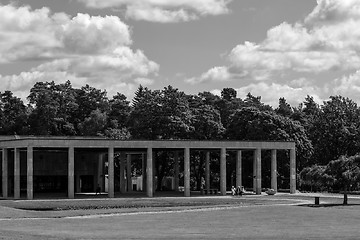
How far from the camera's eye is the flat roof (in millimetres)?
78812

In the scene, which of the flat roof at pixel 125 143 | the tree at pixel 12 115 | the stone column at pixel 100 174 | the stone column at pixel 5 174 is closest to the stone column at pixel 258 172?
the flat roof at pixel 125 143

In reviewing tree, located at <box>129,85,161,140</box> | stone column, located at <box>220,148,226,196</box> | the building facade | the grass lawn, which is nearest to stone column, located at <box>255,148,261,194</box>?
the building facade

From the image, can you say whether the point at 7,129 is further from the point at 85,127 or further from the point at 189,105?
the point at 189,105

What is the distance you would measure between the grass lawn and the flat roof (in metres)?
15.7

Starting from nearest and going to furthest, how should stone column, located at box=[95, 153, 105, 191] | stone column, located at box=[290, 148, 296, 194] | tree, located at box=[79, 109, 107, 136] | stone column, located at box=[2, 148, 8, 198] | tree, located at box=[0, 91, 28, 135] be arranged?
1. stone column, located at box=[2, 148, 8, 198]
2. stone column, located at box=[290, 148, 296, 194]
3. stone column, located at box=[95, 153, 105, 191]
4. tree, located at box=[79, 109, 107, 136]
5. tree, located at box=[0, 91, 28, 135]

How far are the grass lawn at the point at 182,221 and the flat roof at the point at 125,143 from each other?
15691mm

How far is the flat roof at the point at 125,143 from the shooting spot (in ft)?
259

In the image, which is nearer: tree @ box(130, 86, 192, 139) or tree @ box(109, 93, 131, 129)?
tree @ box(130, 86, 192, 139)

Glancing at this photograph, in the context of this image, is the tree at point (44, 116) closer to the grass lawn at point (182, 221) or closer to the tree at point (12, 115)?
the tree at point (12, 115)

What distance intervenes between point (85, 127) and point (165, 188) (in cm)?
3251

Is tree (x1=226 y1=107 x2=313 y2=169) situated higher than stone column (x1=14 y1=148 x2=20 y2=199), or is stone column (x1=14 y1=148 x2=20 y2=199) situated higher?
tree (x1=226 y1=107 x2=313 y2=169)

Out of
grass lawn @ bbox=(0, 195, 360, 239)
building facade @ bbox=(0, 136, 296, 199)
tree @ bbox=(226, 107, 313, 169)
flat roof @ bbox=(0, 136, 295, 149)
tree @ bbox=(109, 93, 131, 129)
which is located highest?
tree @ bbox=(109, 93, 131, 129)

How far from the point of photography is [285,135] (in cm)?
10456

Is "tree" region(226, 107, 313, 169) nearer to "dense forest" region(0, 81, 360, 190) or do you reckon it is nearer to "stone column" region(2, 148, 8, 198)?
"dense forest" region(0, 81, 360, 190)
